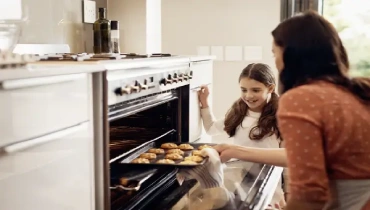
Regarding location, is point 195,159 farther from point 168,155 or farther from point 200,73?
point 200,73

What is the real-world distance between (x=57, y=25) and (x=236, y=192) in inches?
42.3

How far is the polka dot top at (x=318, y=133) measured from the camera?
1205 millimetres

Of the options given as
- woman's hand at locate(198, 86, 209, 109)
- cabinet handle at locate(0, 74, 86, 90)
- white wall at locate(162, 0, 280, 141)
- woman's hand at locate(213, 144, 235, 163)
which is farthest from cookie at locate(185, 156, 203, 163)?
white wall at locate(162, 0, 280, 141)

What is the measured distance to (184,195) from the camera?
5.47 feet

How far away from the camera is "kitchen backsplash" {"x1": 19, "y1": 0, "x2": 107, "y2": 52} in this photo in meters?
2.03

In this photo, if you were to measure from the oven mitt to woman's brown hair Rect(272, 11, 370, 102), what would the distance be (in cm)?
47

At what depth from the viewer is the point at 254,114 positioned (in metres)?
2.42

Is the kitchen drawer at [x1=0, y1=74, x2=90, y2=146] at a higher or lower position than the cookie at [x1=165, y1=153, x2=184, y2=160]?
higher

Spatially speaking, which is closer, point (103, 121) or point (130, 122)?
point (103, 121)

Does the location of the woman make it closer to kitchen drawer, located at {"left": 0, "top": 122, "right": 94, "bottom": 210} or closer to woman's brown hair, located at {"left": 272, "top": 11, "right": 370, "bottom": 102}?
woman's brown hair, located at {"left": 272, "top": 11, "right": 370, "bottom": 102}

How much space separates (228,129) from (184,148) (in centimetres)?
55

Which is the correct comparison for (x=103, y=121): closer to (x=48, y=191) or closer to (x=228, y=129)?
(x=48, y=191)

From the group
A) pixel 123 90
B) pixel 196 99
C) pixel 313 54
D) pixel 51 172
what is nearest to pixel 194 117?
pixel 196 99

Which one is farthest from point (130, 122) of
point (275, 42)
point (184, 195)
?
point (275, 42)
